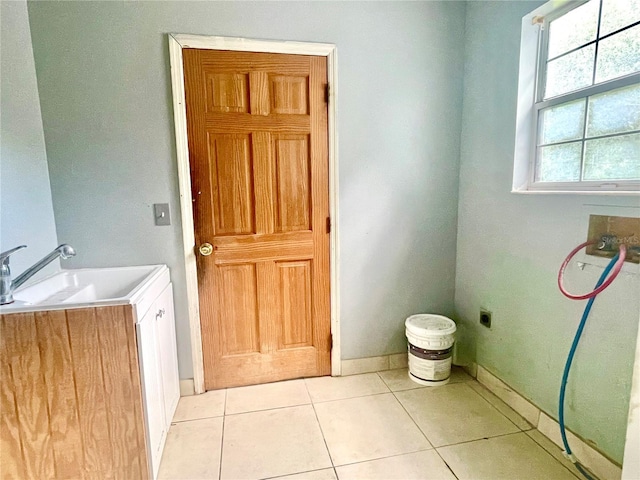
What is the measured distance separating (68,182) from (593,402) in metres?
2.88

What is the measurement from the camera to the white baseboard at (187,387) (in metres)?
2.06

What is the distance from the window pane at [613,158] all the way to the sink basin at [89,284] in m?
2.15

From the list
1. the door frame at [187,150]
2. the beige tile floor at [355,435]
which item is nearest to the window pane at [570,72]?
the door frame at [187,150]

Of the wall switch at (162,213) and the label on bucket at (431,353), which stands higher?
the wall switch at (162,213)

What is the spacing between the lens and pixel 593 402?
56.7 inches

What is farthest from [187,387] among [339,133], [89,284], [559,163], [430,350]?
[559,163]

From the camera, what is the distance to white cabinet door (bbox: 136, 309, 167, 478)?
1.33 metres

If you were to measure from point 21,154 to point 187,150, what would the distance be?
760 mm

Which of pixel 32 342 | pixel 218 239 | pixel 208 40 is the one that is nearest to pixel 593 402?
pixel 218 239

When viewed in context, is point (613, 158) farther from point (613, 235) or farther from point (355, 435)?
point (355, 435)

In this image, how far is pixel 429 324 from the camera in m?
2.21

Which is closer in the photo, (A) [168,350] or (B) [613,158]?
(B) [613,158]

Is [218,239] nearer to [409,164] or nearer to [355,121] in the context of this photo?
[355,121]

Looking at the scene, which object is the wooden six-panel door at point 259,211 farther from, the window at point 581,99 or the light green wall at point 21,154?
the window at point 581,99
